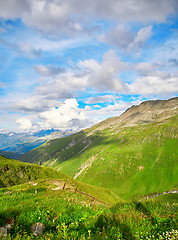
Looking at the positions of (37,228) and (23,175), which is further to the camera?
(23,175)

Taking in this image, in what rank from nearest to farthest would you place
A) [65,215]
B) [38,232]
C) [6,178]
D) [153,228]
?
1. [153,228]
2. [38,232]
3. [65,215]
4. [6,178]

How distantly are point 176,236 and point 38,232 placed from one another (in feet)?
23.5

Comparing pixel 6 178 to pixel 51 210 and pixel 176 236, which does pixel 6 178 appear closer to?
pixel 51 210

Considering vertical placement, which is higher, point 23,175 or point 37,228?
point 37,228

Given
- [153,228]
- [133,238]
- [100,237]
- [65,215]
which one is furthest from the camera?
[65,215]

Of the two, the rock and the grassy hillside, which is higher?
the rock

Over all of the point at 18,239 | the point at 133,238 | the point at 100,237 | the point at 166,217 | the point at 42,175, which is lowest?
the point at 42,175

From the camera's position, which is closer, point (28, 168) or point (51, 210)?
point (51, 210)

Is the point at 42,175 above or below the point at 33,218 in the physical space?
below

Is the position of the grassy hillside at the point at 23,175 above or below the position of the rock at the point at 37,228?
below

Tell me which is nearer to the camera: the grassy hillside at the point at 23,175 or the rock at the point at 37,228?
the rock at the point at 37,228

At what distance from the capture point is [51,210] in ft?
33.6

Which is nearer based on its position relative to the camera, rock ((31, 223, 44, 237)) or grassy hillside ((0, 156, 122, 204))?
rock ((31, 223, 44, 237))

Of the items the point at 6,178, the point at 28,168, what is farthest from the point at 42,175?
the point at 6,178
